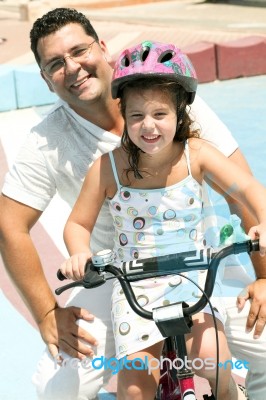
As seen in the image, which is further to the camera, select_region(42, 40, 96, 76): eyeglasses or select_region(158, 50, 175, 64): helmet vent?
select_region(42, 40, 96, 76): eyeglasses

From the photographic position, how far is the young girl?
2.78 metres

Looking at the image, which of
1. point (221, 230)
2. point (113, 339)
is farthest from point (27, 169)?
point (221, 230)

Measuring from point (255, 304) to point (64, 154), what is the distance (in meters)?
0.98

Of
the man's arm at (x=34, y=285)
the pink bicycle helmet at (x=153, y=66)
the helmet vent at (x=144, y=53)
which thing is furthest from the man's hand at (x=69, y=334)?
the helmet vent at (x=144, y=53)

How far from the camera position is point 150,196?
300 centimetres

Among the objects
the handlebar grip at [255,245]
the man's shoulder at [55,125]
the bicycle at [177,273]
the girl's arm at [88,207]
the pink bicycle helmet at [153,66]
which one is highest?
the pink bicycle helmet at [153,66]

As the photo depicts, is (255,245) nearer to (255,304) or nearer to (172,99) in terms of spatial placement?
(255,304)

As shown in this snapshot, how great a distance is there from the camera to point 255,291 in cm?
299

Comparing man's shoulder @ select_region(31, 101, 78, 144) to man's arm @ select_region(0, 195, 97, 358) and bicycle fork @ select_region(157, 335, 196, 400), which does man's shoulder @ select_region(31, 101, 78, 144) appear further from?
bicycle fork @ select_region(157, 335, 196, 400)

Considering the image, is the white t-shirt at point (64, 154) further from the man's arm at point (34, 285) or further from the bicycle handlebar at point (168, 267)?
the bicycle handlebar at point (168, 267)

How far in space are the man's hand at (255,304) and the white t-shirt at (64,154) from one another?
0.61 metres

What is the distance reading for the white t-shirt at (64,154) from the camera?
3420mm

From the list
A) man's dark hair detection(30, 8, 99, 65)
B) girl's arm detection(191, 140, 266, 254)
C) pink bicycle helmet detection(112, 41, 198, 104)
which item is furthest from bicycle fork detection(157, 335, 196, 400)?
man's dark hair detection(30, 8, 99, 65)

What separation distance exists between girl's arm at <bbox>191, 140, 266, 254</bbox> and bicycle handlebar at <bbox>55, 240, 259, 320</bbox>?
0.20 metres
